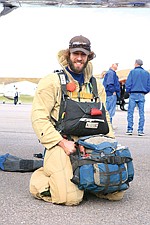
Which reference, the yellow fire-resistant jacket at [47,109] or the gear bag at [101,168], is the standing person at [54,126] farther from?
the gear bag at [101,168]

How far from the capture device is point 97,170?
3.93 meters

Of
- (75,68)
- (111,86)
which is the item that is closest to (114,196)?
(75,68)

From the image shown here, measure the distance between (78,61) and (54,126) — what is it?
26.2 inches

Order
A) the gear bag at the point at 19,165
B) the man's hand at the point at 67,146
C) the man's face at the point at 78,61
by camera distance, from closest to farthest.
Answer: the man's hand at the point at 67,146 < the man's face at the point at 78,61 < the gear bag at the point at 19,165

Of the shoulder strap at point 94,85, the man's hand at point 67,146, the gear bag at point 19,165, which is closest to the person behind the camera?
the man's hand at point 67,146

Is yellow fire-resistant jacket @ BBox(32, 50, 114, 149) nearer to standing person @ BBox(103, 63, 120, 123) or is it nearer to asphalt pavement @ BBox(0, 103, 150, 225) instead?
asphalt pavement @ BBox(0, 103, 150, 225)

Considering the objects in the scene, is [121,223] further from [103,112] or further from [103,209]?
[103,112]

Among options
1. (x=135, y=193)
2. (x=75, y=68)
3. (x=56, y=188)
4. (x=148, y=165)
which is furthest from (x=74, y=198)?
(x=148, y=165)

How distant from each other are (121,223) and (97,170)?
21.4 inches

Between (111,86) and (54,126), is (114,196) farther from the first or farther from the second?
(111,86)

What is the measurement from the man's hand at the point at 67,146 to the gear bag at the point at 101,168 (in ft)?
0.20

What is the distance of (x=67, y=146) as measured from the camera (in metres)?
4.19

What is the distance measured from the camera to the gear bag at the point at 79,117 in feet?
13.9

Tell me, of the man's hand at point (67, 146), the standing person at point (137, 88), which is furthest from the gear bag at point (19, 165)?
the standing person at point (137, 88)
